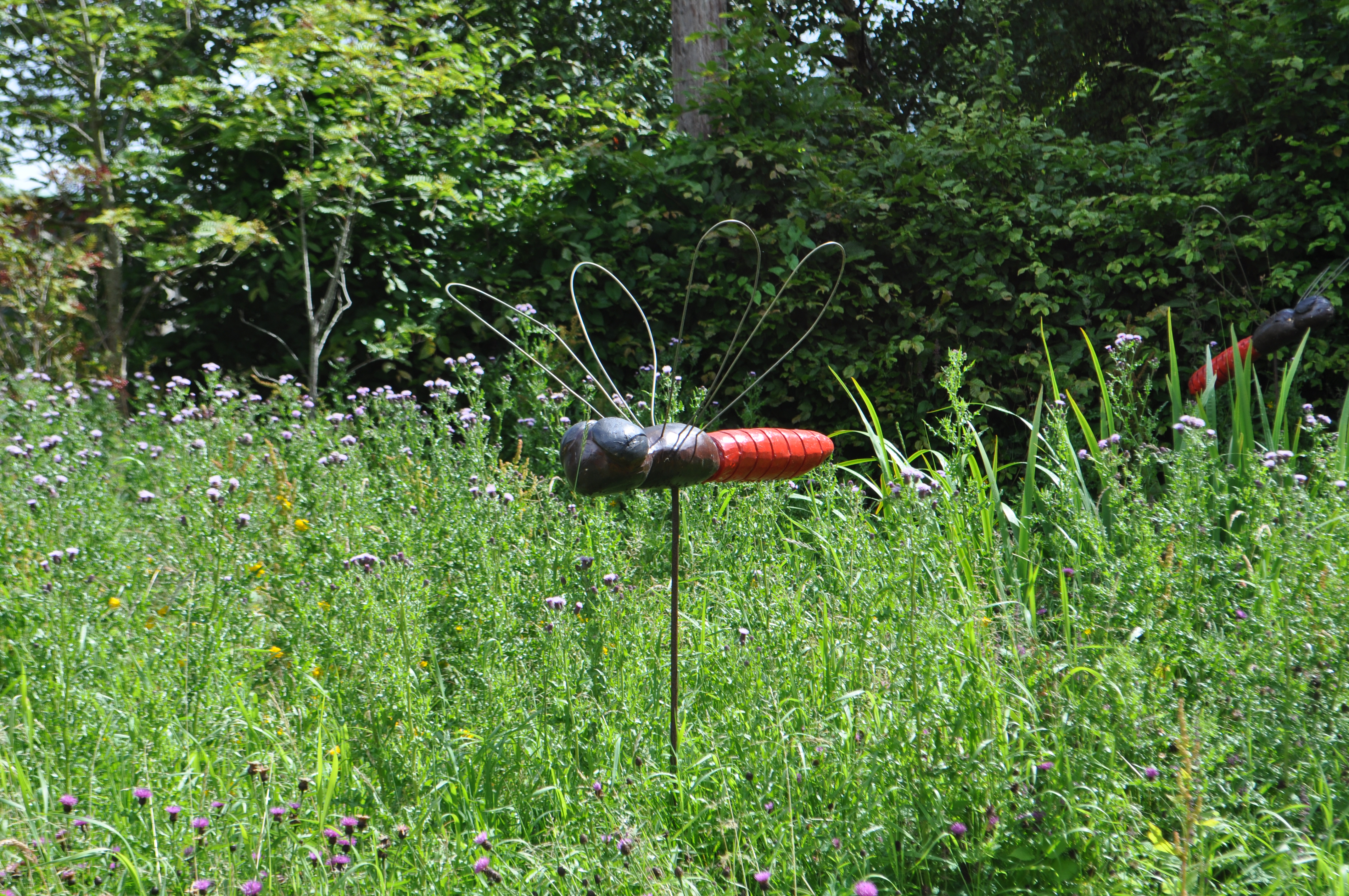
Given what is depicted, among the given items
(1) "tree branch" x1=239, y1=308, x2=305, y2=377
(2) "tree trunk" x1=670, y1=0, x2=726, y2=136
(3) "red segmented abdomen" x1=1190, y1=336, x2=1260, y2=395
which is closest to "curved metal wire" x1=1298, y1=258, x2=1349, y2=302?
(3) "red segmented abdomen" x1=1190, y1=336, x2=1260, y2=395

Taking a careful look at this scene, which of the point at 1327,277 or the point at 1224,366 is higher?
the point at 1327,277

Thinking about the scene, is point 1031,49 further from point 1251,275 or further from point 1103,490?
point 1103,490

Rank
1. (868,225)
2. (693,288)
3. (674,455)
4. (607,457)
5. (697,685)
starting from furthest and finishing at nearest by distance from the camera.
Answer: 1. (693,288)
2. (868,225)
3. (697,685)
4. (674,455)
5. (607,457)

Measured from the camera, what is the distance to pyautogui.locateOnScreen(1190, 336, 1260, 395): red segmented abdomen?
132 inches

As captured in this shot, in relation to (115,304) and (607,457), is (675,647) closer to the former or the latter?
(607,457)

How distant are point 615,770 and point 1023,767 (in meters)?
0.89

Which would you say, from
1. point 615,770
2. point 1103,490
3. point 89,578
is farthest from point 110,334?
point 1103,490

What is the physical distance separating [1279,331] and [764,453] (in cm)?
236

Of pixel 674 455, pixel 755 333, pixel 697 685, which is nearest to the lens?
pixel 674 455

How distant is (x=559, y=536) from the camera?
10.6 feet

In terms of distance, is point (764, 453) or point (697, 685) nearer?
point (764, 453)

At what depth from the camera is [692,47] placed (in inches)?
282

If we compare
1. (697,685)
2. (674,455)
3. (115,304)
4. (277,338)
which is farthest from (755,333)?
(115,304)

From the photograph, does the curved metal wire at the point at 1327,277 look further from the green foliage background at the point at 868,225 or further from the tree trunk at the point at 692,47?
the tree trunk at the point at 692,47
